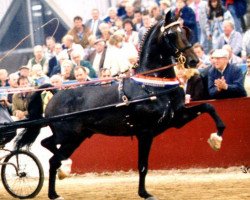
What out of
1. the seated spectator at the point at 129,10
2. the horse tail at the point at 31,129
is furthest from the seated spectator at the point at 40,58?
the horse tail at the point at 31,129

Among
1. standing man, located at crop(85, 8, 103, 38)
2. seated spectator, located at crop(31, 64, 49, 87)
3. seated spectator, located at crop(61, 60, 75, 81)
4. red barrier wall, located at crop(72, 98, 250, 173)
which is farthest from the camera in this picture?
standing man, located at crop(85, 8, 103, 38)

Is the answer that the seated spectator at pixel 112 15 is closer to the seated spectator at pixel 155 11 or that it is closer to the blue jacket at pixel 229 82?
the seated spectator at pixel 155 11

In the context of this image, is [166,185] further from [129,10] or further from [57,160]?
[129,10]

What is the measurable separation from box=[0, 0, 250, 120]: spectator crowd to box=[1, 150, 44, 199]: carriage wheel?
6.03 feet

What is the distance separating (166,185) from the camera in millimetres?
13828

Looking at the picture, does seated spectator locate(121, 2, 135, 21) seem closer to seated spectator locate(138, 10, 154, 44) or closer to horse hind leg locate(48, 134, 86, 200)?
seated spectator locate(138, 10, 154, 44)

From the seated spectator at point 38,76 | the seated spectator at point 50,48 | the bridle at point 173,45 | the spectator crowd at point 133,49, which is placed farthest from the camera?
the seated spectator at point 50,48

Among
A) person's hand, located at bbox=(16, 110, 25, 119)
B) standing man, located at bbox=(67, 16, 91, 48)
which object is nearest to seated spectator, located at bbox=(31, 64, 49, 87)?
person's hand, located at bbox=(16, 110, 25, 119)

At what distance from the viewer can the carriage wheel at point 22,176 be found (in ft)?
43.0

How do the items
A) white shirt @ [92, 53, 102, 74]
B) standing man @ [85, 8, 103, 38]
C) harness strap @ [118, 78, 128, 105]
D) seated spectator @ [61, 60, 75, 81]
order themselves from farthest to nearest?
standing man @ [85, 8, 103, 38] → white shirt @ [92, 53, 102, 74] → seated spectator @ [61, 60, 75, 81] → harness strap @ [118, 78, 128, 105]

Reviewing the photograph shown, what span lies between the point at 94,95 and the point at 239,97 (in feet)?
10.3

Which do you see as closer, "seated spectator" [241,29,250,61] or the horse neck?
the horse neck

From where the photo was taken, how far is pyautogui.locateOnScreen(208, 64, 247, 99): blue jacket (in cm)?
1452

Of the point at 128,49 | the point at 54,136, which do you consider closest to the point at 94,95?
the point at 54,136
